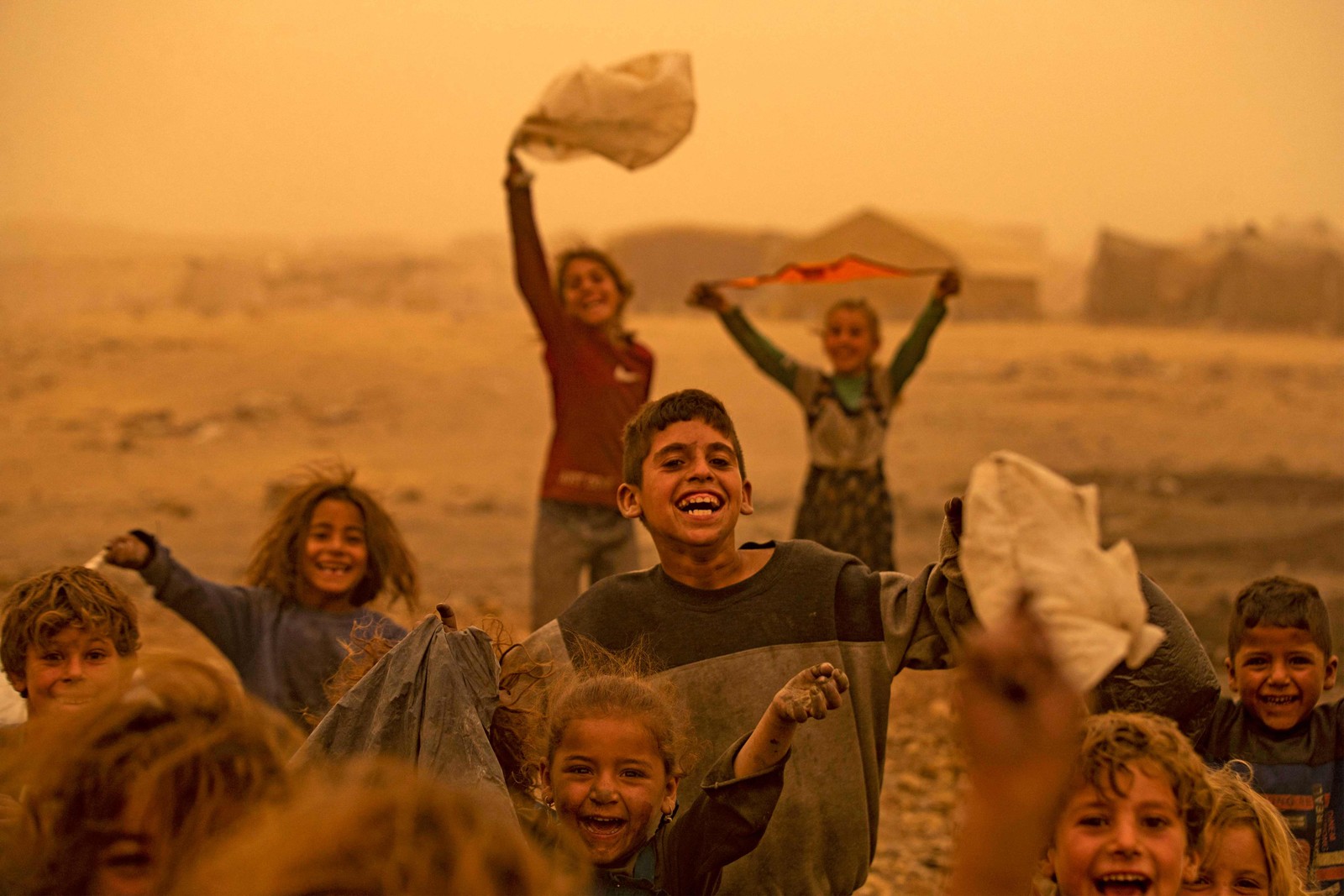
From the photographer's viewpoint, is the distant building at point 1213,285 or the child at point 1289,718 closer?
the child at point 1289,718

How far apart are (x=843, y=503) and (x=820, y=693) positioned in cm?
326

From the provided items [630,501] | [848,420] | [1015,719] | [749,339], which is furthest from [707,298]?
[1015,719]

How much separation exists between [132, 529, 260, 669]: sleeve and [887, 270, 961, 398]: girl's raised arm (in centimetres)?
257

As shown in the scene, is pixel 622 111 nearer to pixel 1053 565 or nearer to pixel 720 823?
pixel 720 823

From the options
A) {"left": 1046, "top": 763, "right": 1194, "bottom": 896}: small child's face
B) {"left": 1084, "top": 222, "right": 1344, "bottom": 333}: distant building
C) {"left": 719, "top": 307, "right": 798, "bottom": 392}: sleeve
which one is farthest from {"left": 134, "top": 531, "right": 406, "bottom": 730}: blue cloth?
{"left": 1084, "top": 222, "right": 1344, "bottom": 333}: distant building

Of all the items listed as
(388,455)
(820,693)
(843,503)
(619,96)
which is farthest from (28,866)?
(388,455)

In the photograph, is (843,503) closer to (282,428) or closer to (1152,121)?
(282,428)

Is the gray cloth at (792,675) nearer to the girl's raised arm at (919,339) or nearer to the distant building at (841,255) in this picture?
the girl's raised arm at (919,339)

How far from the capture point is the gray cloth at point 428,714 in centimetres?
211

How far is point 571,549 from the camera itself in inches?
191

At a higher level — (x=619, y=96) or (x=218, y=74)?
(x=218, y=74)

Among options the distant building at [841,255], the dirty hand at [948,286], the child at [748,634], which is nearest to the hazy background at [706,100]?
the distant building at [841,255]

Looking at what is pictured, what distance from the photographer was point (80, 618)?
115 inches

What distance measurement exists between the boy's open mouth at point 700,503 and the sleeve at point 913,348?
281 centimetres
